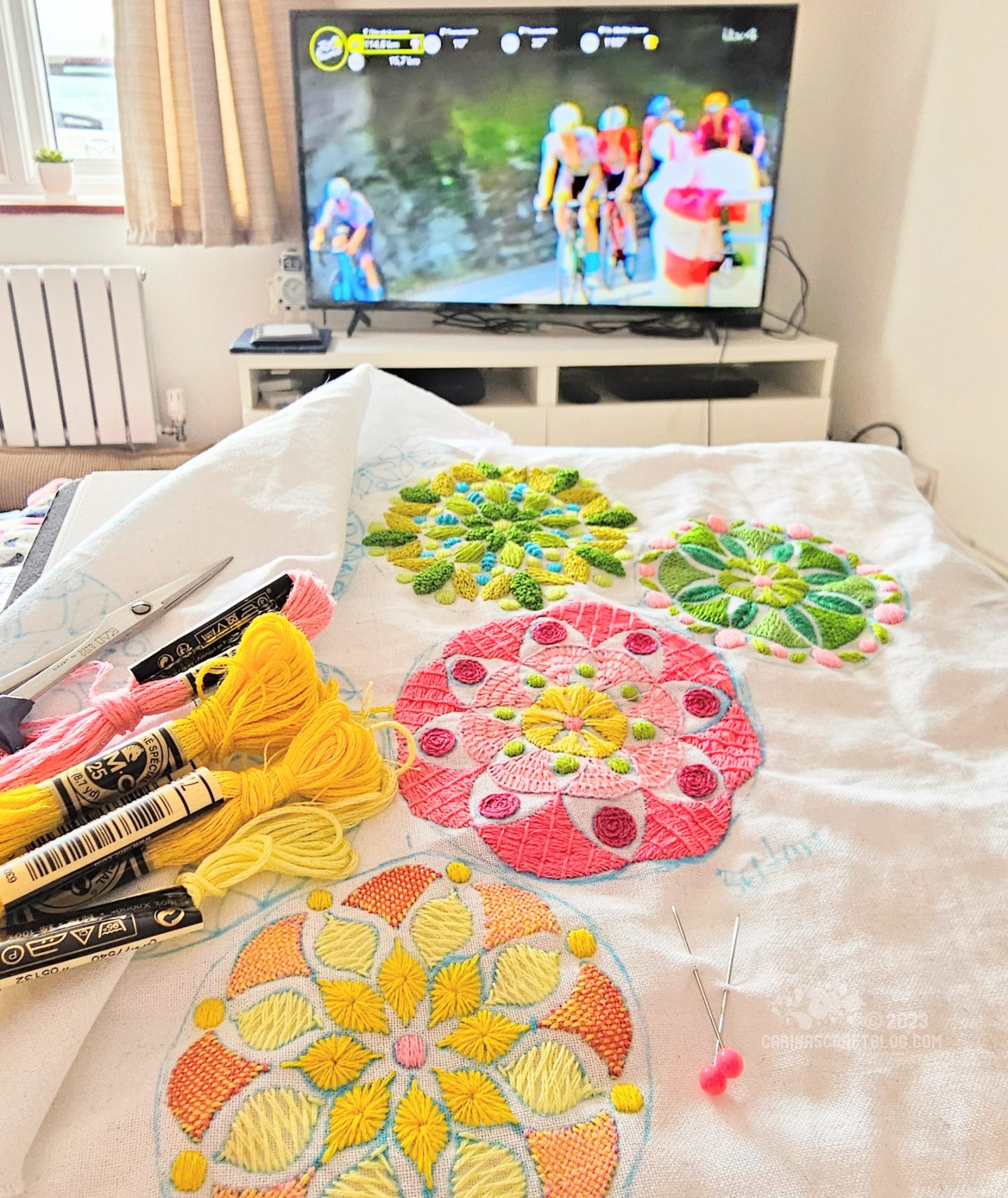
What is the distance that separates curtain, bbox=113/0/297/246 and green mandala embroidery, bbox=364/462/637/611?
1.83 metres

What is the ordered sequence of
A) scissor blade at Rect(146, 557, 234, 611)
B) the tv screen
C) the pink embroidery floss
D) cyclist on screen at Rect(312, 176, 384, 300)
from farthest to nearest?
cyclist on screen at Rect(312, 176, 384, 300)
the tv screen
scissor blade at Rect(146, 557, 234, 611)
the pink embroidery floss

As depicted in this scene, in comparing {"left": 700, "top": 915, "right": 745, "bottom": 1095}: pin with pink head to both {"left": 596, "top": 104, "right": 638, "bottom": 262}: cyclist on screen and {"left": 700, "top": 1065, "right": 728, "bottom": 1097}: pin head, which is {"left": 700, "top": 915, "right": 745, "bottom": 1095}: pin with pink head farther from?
{"left": 596, "top": 104, "right": 638, "bottom": 262}: cyclist on screen

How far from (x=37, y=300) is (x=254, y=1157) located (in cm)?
276

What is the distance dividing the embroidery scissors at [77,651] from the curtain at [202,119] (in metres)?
2.09

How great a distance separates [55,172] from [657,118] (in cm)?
168

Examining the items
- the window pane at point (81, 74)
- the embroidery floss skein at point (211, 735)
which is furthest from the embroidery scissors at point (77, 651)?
the window pane at point (81, 74)

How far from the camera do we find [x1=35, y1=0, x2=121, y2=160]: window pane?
2814mm

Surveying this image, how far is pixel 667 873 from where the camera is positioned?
0.71 meters

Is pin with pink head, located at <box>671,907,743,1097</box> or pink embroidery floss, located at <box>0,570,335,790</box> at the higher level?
pink embroidery floss, located at <box>0,570,335,790</box>

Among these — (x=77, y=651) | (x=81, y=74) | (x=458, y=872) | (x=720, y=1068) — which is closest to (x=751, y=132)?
(x=81, y=74)

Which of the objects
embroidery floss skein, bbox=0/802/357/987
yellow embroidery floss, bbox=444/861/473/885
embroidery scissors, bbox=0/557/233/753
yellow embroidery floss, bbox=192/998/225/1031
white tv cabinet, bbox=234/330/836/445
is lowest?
white tv cabinet, bbox=234/330/836/445

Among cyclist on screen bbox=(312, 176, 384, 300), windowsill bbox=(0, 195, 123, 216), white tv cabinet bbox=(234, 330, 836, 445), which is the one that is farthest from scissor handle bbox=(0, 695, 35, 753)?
windowsill bbox=(0, 195, 123, 216)

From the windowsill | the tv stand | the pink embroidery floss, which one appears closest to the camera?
the pink embroidery floss

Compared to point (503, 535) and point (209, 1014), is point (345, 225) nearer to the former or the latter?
point (503, 535)
